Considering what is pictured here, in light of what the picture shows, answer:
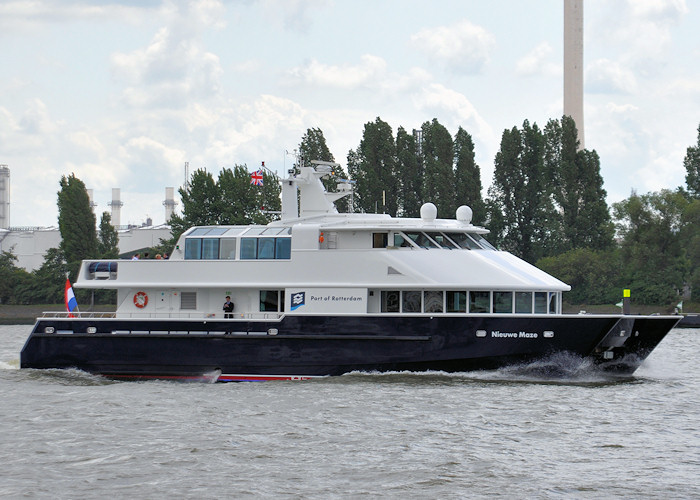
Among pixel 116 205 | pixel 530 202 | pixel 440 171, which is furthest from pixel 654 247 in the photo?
pixel 116 205

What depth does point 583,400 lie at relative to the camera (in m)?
19.6

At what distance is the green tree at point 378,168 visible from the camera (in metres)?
52.3

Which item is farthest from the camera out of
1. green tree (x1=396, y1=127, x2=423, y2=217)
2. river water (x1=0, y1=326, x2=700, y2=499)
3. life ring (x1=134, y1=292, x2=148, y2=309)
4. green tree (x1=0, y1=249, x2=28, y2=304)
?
green tree (x1=0, y1=249, x2=28, y2=304)

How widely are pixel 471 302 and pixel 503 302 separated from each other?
2.36ft

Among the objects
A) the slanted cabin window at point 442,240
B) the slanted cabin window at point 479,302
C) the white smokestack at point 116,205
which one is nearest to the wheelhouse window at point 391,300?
the slanted cabin window at point 442,240

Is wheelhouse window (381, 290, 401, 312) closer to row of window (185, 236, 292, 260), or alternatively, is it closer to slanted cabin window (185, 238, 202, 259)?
row of window (185, 236, 292, 260)

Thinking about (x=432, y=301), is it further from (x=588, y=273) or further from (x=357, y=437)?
(x=588, y=273)

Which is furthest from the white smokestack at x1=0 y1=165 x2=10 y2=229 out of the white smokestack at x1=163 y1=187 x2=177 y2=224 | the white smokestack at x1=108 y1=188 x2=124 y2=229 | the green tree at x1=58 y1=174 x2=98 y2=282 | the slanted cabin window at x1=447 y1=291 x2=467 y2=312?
the slanted cabin window at x1=447 y1=291 x2=467 y2=312

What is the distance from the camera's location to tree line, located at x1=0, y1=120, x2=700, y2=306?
171ft

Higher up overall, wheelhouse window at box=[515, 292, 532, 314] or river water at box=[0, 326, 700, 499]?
wheelhouse window at box=[515, 292, 532, 314]

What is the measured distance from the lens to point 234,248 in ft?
76.5

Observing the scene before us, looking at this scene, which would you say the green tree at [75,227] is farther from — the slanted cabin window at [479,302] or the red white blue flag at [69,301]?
the slanted cabin window at [479,302]

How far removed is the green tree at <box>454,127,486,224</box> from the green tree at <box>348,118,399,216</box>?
3.52m

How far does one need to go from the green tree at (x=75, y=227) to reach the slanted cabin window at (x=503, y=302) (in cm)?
4050
